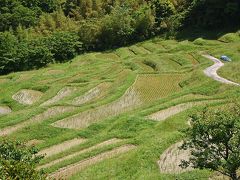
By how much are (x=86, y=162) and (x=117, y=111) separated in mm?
9384

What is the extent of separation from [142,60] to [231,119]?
35775mm

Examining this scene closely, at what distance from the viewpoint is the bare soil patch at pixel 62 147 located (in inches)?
1221

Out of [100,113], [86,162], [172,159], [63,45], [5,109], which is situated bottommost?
[63,45]

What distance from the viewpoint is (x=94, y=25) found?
75.5 meters

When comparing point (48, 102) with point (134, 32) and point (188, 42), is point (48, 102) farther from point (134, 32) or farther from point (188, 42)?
point (134, 32)

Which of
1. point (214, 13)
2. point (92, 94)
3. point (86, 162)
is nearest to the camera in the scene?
point (86, 162)

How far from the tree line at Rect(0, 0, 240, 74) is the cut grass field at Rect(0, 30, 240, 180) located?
1373 cm

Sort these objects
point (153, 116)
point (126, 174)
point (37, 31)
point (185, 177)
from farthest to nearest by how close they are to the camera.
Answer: point (37, 31) → point (153, 116) → point (126, 174) → point (185, 177)

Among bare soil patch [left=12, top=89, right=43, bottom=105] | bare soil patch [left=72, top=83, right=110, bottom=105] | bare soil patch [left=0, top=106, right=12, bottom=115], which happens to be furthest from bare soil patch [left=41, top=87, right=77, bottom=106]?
bare soil patch [left=0, top=106, right=12, bottom=115]

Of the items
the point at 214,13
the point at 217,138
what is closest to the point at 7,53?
the point at 214,13

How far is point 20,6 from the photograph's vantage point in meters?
85.8

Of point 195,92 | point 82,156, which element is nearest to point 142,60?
point 195,92

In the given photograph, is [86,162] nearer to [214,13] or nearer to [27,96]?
[27,96]

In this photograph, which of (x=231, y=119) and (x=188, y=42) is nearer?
(x=231, y=119)
